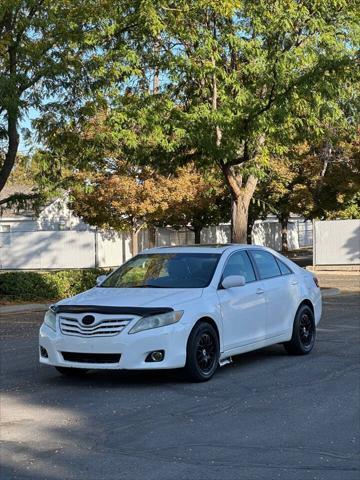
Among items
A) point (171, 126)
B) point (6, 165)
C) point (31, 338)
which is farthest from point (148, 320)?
point (6, 165)

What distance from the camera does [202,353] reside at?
27.3 ft

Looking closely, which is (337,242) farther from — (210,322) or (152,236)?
(210,322)

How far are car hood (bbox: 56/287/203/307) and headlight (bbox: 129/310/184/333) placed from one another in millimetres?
126

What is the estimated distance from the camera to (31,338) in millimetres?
12805

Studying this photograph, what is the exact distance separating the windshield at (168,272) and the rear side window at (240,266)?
0.21m

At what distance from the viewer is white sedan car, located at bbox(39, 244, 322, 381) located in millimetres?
7953

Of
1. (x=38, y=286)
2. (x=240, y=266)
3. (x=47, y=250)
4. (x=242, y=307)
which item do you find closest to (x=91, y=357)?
(x=242, y=307)

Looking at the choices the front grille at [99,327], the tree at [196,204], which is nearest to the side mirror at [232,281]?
the front grille at [99,327]

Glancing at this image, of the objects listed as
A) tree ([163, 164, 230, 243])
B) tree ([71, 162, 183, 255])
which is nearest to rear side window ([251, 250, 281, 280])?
tree ([163, 164, 230, 243])

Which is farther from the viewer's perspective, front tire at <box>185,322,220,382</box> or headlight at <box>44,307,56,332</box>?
headlight at <box>44,307,56,332</box>

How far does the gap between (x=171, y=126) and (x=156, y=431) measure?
1175 cm

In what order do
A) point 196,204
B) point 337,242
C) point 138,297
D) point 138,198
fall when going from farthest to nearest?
point 196,204
point 138,198
point 337,242
point 138,297

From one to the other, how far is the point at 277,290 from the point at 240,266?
682mm

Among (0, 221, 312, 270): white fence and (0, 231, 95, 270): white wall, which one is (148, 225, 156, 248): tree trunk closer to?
(0, 221, 312, 270): white fence
